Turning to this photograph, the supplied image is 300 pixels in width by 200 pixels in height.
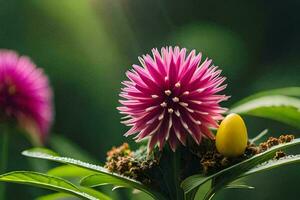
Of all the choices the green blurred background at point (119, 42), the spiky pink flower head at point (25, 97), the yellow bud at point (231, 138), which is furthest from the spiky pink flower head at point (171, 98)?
the green blurred background at point (119, 42)

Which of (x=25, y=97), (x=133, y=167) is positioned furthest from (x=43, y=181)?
(x=25, y=97)

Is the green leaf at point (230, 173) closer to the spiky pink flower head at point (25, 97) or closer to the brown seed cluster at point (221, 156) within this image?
the brown seed cluster at point (221, 156)

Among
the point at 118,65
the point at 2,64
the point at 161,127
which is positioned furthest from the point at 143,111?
the point at 118,65

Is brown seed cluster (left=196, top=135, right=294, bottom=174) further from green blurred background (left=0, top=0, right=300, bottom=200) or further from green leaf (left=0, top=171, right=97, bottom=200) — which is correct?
green blurred background (left=0, top=0, right=300, bottom=200)

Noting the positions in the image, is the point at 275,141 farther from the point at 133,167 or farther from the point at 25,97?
the point at 25,97

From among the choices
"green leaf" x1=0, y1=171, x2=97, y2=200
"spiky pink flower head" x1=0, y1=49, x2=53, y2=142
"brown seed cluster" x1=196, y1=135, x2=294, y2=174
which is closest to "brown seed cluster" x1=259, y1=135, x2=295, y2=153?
"brown seed cluster" x1=196, y1=135, x2=294, y2=174
